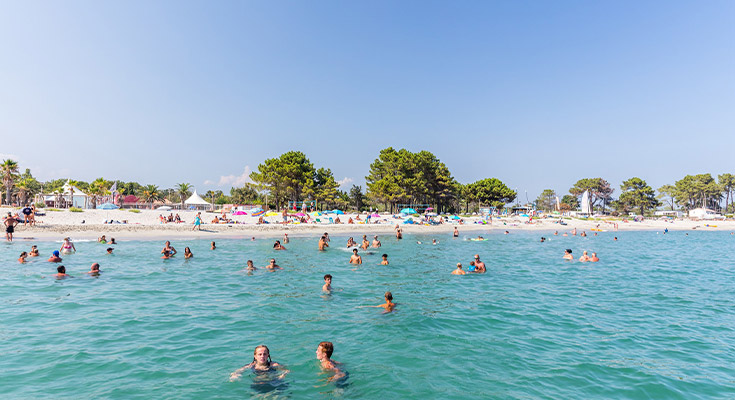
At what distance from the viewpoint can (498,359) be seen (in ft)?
27.7

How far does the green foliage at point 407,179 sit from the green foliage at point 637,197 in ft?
190

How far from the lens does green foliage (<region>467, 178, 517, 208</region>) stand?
289 feet

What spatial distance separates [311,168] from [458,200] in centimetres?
3849

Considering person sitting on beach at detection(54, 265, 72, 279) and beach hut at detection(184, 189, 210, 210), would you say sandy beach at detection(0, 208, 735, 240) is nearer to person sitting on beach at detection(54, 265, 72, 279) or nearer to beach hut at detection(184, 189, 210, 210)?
person sitting on beach at detection(54, 265, 72, 279)

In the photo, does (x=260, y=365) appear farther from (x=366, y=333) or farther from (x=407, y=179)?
(x=407, y=179)

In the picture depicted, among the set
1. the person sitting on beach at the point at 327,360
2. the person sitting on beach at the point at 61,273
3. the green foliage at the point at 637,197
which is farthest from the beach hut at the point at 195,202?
the green foliage at the point at 637,197

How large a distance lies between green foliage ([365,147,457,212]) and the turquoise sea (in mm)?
50396

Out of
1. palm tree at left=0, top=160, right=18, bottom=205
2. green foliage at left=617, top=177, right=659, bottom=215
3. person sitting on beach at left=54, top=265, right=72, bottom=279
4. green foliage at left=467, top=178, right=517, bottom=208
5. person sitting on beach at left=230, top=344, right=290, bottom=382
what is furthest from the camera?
green foliage at left=617, top=177, right=659, bottom=215

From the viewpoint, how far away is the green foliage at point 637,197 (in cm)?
10150

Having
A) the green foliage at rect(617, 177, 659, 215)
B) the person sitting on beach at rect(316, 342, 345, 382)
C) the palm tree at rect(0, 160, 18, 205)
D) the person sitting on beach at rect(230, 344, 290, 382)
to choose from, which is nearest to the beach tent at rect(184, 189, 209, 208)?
the palm tree at rect(0, 160, 18, 205)

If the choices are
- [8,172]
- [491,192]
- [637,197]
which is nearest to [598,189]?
[637,197]

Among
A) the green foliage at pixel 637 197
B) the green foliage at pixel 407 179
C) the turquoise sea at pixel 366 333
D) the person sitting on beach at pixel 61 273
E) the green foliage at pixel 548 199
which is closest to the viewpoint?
the turquoise sea at pixel 366 333

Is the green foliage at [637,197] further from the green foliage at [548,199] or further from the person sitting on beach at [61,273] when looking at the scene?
the person sitting on beach at [61,273]

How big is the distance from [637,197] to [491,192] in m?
46.0
